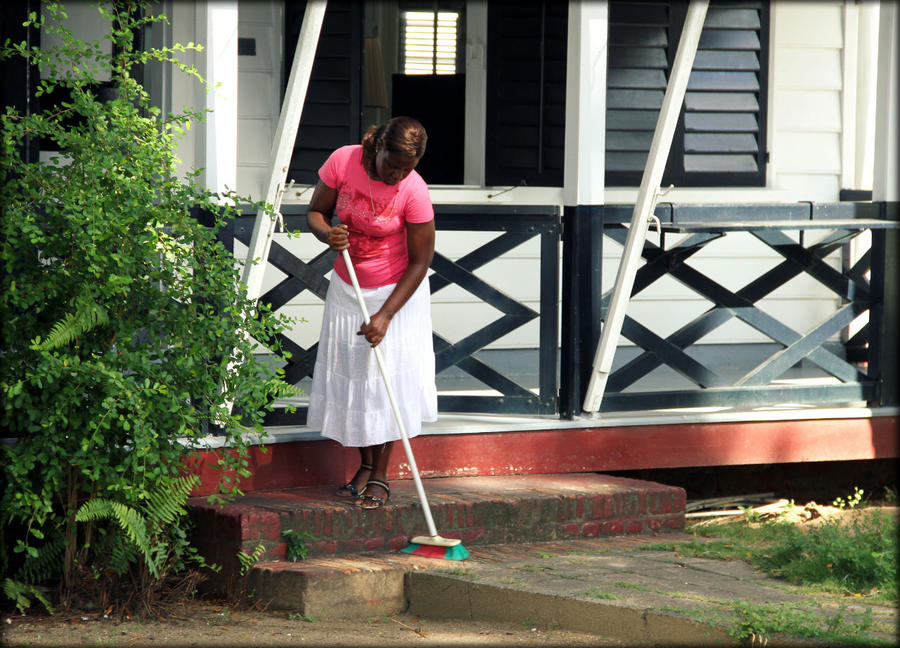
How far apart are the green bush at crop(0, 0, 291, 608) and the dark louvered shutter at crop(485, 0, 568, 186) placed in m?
3.28

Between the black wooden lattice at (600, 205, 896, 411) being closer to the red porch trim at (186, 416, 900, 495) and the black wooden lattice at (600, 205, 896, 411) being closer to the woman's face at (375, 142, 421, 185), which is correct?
the red porch trim at (186, 416, 900, 495)

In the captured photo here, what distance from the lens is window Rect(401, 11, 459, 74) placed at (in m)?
9.79

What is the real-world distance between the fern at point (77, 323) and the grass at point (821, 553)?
2.86 m

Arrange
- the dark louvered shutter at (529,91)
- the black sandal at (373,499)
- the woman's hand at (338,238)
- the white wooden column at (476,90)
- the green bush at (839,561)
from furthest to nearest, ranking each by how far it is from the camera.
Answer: the white wooden column at (476,90) < the dark louvered shutter at (529,91) < the black sandal at (373,499) < the woman's hand at (338,238) < the green bush at (839,561)

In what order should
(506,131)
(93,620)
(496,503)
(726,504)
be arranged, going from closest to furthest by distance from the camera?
(93,620), (496,503), (726,504), (506,131)

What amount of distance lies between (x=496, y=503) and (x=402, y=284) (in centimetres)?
124

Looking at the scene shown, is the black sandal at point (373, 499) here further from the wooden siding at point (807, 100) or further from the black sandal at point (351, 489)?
the wooden siding at point (807, 100)

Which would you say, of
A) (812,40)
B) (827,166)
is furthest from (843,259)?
(812,40)

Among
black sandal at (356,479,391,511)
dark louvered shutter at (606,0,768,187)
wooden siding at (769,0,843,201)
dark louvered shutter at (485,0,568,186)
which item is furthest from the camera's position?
wooden siding at (769,0,843,201)

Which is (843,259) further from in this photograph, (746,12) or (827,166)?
(746,12)

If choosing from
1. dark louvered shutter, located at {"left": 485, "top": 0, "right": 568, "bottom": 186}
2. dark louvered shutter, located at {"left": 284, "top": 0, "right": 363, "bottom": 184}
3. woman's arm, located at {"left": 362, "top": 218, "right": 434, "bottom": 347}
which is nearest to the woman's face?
woman's arm, located at {"left": 362, "top": 218, "right": 434, "bottom": 347}

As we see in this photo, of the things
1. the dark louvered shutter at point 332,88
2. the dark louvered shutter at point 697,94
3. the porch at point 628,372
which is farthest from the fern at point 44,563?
the dark louvered shutter at point 697,94

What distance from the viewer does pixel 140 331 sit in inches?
A: 207

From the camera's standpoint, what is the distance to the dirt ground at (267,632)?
16.0 feet
